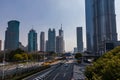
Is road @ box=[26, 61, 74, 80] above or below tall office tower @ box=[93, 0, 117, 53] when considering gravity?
below

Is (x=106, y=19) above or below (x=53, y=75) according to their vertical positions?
above

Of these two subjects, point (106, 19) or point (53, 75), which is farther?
point (106, 19)

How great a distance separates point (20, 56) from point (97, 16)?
355 ft

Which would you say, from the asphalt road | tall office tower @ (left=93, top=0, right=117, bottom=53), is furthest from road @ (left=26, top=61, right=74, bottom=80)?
tall office tower @ (left=93, top=0, right=117, bottom=53)

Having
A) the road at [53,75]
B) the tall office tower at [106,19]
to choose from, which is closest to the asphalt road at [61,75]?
the road at [53,75]

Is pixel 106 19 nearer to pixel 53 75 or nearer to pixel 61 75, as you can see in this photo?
pixel 61 75

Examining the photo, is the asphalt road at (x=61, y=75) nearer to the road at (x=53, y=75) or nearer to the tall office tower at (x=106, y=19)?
the road at (x=53, y=75)

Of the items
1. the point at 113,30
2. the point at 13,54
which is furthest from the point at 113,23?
the point at 13,54

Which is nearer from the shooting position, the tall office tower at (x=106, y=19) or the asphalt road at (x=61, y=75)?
the asphalt road at (x=61, y=75)

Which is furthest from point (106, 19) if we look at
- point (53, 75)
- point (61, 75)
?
point (53, 75)

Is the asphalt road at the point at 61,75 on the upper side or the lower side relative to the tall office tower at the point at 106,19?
lower

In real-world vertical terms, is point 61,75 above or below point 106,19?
below

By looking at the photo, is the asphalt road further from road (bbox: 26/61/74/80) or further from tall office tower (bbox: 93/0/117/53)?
tall office tower (bbox: 93/0/117/53)

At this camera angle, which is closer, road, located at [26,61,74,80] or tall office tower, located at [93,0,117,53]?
road, located at [26,61,74,80]
